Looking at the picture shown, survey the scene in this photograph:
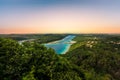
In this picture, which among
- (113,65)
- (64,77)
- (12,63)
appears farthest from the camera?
(113,65)

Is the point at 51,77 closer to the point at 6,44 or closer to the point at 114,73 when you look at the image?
the point at 6,44

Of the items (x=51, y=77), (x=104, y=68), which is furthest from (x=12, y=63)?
(x=104, y=68)

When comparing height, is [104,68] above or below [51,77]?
below

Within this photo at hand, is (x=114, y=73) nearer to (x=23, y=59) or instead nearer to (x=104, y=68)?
(x=104, y=68)

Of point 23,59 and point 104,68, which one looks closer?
point 23,59

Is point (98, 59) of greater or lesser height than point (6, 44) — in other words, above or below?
below

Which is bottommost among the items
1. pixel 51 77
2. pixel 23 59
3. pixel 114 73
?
pixel 114 73

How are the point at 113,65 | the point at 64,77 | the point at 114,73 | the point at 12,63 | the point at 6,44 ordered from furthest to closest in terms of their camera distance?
the point at 113,65
the point at 114,73
the point at 6,44
the point at 12,63
the point at 64,77

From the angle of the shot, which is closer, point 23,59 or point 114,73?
point 23,59

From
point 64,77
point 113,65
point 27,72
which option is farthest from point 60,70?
point 113,65
